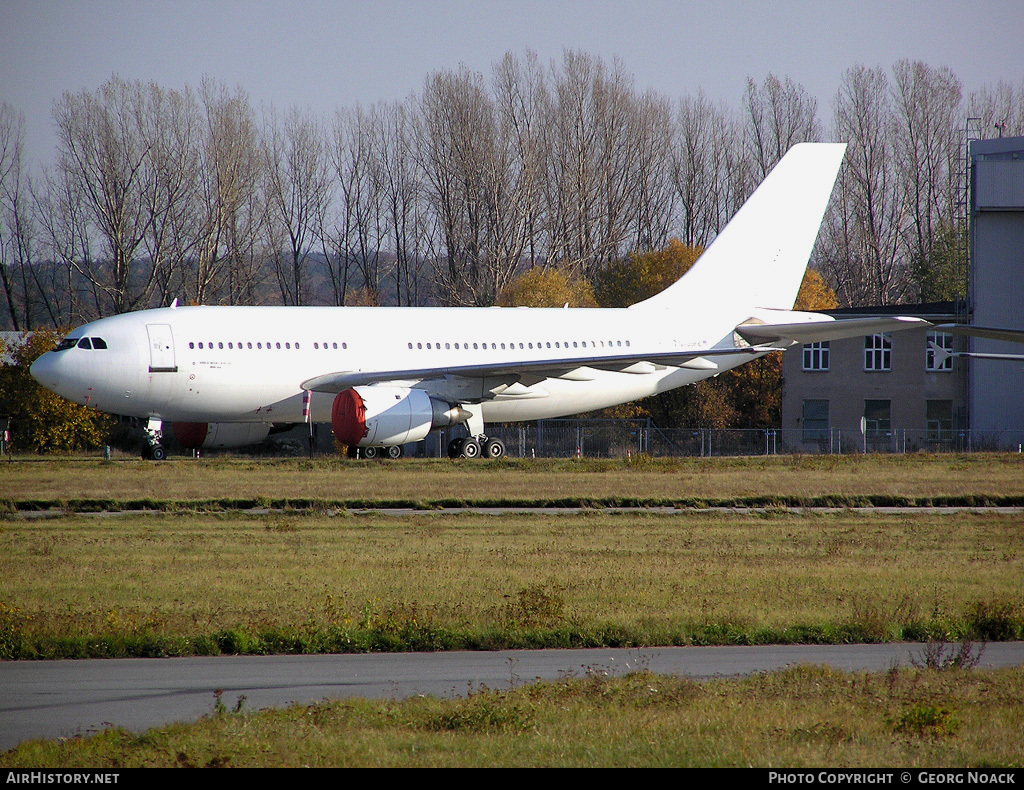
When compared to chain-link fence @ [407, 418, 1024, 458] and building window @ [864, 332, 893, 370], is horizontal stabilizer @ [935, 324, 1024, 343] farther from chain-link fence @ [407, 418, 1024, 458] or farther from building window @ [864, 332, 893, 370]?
building window @ [864, 332, 893, 370]

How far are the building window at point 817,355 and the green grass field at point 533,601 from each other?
2139 cm

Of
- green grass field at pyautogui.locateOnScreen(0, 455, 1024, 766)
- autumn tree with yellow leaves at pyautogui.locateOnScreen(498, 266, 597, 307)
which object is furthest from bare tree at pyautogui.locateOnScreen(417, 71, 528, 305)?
green grass field at pyautogui.locateOnScreen(0, 455, 1024, 766)

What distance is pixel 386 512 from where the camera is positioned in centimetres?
2047

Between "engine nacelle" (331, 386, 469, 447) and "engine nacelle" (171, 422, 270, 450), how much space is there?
3502 mm

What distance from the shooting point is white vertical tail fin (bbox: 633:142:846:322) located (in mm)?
34375

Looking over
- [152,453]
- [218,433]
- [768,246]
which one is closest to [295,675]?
[218,433]

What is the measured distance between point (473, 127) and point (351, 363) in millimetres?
41772

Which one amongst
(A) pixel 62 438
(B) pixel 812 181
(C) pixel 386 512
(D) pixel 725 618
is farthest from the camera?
(A) pixel 62 438

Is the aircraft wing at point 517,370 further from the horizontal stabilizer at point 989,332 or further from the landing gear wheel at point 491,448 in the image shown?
the horizontal stabilizer at point 989,332

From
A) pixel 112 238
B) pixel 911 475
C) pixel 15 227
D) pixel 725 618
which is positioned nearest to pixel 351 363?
pixel 911 475

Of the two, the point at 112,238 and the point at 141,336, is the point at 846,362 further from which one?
the point at 112,238

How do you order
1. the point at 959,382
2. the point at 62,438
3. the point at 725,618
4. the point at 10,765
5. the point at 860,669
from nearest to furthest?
the point at 10,765 → the point at 860,669 → the point at 725,618 → the point at 62,438 → the point at 959,382

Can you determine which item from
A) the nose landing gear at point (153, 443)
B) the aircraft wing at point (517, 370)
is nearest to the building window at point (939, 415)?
the aircraft wing at point (517, 370)

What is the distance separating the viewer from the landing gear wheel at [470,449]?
31.0 m
